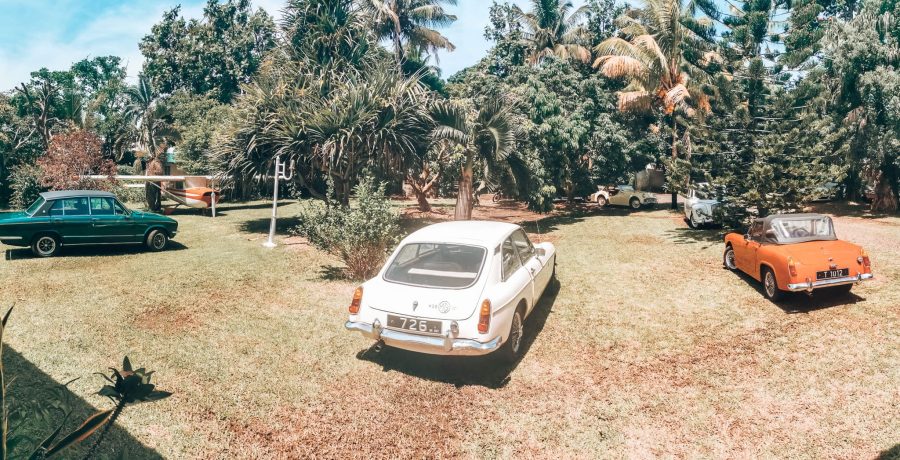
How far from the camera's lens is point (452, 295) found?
19.3 feet

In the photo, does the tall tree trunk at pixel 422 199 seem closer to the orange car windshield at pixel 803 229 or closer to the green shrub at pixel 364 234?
the green shrub at pixel 364 234

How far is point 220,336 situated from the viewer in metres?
7.29

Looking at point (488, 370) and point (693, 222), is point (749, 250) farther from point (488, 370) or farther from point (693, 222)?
point (693, 222)

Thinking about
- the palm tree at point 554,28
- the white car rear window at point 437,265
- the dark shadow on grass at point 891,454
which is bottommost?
the dark shadow on grass at point 891,454

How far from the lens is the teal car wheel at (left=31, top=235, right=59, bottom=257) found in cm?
1170

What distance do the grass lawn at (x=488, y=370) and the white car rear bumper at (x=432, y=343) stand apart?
0.55 metres

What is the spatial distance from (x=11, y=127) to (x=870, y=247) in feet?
133

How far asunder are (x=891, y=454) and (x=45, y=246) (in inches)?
620

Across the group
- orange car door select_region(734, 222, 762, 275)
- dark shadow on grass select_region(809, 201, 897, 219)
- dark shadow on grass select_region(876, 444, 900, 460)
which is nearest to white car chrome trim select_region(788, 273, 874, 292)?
orange car door select_region(734, 222, 762, 275)

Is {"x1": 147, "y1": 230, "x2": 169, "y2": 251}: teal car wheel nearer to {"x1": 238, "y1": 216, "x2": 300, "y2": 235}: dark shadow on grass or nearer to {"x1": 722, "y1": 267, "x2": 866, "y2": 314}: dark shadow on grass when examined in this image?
{"x1": 238, "y1": 216, "x2": 300, "y2": 235}: dark shadow on grass

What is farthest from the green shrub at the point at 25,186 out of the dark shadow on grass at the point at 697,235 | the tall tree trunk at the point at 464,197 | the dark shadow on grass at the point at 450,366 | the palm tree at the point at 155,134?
the dark shadow on grass at the point at 697,235

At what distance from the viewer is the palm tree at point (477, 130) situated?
15883 millimetres

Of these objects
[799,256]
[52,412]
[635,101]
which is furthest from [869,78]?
[52,412]

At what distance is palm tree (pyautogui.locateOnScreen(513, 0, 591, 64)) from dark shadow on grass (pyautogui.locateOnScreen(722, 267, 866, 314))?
23793 millimetres
